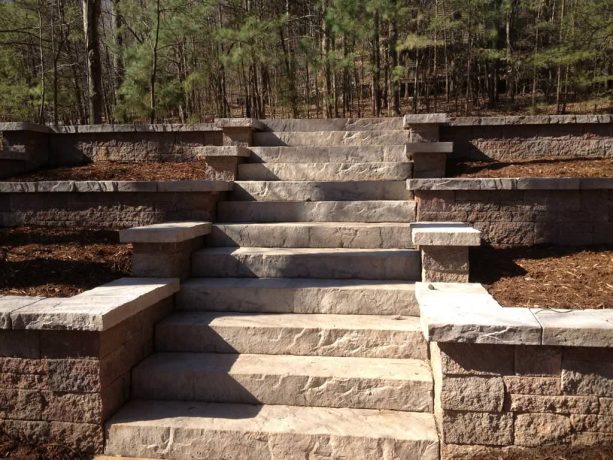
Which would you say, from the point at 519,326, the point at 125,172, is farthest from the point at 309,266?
the point at 125,172

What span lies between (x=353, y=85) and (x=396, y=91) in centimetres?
481

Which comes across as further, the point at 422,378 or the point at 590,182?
the point at 590,182

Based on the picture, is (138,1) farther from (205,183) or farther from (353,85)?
(205,183)

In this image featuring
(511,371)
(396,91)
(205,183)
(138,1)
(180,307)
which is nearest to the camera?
(511,371)

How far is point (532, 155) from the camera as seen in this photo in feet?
20.4

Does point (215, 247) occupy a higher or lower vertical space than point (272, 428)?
higher

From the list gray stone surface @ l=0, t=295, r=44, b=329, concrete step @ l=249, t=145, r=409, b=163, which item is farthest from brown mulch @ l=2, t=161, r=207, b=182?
gray stone surface @ l=0, t=295, r=44, b=329

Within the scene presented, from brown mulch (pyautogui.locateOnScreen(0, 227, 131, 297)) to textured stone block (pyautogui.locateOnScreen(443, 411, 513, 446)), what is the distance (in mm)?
2779

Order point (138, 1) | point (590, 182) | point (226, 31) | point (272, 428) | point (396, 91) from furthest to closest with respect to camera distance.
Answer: point (138, 1) → point (396, 91) → point (226, 31) → point (590, 182) → point (272, 428)

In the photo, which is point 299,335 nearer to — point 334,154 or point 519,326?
point 519,326

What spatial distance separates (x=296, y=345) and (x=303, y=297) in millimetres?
423

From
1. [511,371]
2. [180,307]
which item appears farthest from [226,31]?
[511,371]

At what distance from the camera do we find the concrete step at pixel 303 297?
337 centimetres

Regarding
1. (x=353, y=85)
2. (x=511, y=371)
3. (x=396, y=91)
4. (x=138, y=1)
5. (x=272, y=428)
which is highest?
(x=138, y=1)
